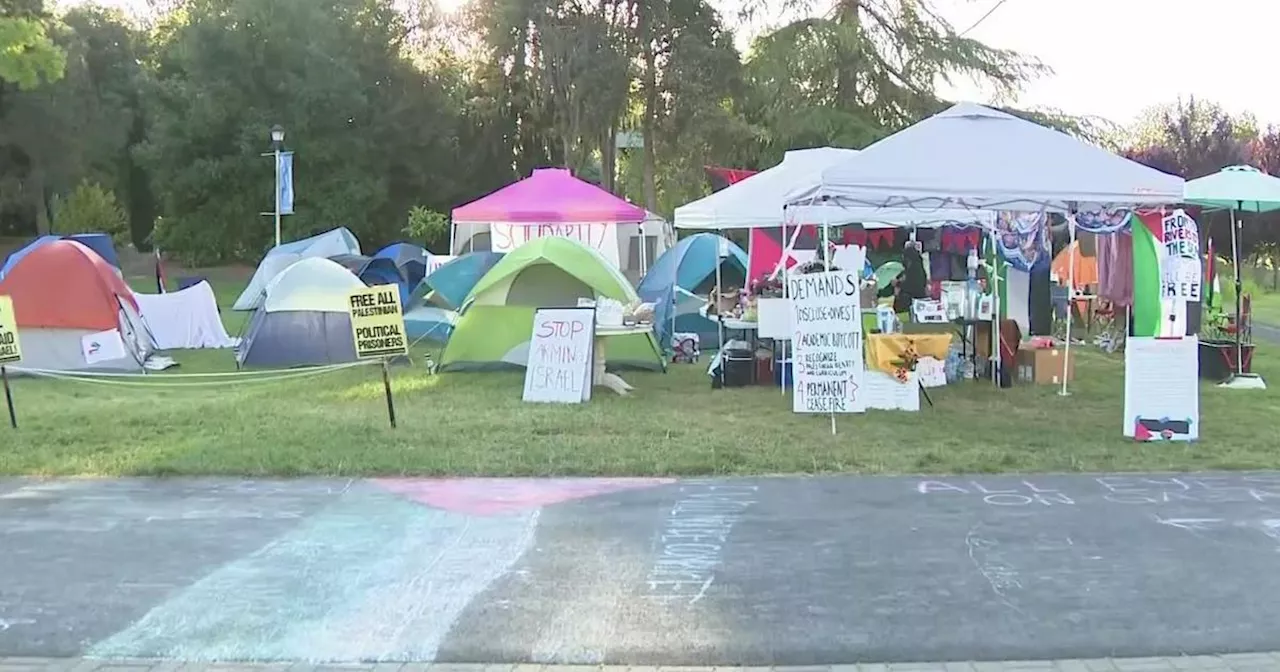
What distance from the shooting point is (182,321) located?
639 inches

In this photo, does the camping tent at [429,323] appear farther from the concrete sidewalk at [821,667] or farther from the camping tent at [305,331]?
the concrete sidewalk at [821,667]

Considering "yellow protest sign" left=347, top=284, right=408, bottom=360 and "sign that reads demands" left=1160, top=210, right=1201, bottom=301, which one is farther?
"sign that reads demands" left=1160, top=210, right=1201, bottom=301

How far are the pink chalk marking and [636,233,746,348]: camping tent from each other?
7.60 m

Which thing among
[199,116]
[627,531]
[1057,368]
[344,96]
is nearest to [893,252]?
[1057,368]

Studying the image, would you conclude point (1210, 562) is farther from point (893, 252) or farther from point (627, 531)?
point (893, 252)

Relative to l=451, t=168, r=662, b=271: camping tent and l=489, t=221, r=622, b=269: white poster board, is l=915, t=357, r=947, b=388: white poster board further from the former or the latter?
l=489, t=221, r=622, b=269: white poster board

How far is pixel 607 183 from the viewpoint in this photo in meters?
32.3

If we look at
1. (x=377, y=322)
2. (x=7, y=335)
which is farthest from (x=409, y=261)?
(x=377, y=322)

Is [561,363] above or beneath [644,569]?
above

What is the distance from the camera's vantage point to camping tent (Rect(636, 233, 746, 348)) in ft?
50.2

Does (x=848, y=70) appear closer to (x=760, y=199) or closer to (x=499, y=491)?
(x=760, y=199)

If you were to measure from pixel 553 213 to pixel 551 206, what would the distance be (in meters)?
0.21

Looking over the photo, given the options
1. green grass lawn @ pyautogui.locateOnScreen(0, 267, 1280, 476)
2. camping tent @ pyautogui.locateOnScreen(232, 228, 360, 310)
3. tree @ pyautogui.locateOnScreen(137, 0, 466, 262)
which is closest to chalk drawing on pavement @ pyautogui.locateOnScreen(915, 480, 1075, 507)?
green grass lawn @ pyautogui.locateOnScreen(0, 267, 1280, 476)

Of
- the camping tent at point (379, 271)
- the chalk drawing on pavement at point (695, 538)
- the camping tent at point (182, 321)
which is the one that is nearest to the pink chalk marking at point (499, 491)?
the chalk drawing on pavement at point (695, 538)
